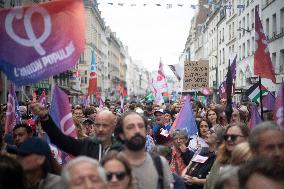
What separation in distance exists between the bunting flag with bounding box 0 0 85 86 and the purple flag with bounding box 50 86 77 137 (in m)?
2.05

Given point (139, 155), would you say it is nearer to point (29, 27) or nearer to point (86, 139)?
point (86, 139)

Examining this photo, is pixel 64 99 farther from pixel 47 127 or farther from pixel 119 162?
pixel 119 162

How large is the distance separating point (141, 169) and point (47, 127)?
1385 mm

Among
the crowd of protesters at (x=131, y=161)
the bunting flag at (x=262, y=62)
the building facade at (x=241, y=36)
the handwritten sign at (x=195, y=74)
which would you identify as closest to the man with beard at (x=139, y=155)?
the crowd of protesters at (x=131, y=161)

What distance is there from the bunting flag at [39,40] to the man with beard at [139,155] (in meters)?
0.84

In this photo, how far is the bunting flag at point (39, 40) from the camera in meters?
5.01

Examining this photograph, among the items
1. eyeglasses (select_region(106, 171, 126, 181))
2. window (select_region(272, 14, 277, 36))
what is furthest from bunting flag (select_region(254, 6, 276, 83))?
window (select_region(272, 14, 277, 36))

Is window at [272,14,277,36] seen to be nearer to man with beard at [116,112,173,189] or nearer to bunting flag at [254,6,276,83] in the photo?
bunting flag at [254,6,276,83]

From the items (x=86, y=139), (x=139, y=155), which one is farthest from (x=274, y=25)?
(x=139, y=155)

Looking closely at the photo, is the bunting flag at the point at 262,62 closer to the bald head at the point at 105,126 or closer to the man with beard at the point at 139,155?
the bald head at the point at 105,126

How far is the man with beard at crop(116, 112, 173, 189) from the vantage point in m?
4.50

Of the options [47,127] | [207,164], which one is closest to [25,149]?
[47,127]

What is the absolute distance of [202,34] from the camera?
83.9 meters

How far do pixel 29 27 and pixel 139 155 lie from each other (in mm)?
1729
